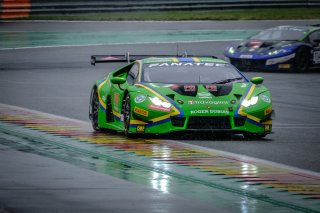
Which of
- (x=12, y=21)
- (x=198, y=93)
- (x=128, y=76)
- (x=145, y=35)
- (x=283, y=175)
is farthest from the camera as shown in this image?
(x=12, y=21)

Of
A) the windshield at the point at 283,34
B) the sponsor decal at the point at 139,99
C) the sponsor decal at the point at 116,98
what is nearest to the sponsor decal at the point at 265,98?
the sponsor decal at the point at 139,99

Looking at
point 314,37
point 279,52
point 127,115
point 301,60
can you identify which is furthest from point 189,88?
point 314,37

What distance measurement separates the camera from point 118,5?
42.3 m

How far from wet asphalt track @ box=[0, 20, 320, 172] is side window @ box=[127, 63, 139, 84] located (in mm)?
1211

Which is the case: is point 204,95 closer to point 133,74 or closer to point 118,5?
point 133,74

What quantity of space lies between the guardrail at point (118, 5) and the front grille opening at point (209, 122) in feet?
86.1

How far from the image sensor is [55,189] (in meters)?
9.70

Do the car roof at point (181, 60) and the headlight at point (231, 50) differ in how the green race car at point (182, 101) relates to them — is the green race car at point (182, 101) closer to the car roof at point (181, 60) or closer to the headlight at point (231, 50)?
the car roof at point (181, 60)

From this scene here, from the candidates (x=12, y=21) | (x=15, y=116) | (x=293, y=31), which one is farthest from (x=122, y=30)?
(x=15, y=116)

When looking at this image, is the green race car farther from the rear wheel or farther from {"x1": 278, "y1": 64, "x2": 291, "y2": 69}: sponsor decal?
{"x1": 278, "y1": 64, "x2": 291, "y2": 69}: sponsor decal

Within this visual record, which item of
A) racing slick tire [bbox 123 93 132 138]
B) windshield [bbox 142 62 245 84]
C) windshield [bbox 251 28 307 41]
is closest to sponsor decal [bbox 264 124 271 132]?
windshield [bbox 142 62 245 84]

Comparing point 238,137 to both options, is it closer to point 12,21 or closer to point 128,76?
point 128,76

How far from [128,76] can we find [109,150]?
108 inches

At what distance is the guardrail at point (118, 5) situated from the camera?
4091 centimetres
